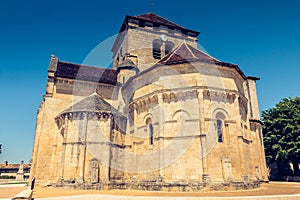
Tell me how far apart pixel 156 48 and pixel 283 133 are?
19450 millimetres

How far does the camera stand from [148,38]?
101 feet

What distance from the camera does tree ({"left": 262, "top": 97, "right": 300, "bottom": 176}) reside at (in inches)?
1043

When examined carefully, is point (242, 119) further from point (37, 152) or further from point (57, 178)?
point (37, 152)

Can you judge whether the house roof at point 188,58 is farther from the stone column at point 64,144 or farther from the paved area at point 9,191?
the paved area at point 9,191

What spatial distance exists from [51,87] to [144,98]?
10842 mm

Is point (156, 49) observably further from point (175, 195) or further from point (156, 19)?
point (175, 195)

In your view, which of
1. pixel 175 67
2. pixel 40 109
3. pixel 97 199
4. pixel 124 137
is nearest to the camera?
pixel 97 199

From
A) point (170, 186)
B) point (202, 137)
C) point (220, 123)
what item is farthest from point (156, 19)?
point (170, 186)

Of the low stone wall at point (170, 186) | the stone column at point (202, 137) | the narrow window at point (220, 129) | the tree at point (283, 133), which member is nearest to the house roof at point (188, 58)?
the stone column at point (202, 137)

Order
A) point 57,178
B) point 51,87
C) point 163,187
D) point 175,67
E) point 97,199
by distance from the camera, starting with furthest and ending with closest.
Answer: point 51,87 → point 57,178 → point 175,67 → point 163,187 → point 97,199

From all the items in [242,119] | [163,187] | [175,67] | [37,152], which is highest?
[175,67]

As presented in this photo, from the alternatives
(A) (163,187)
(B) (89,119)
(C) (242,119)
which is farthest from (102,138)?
(C) (242,119)

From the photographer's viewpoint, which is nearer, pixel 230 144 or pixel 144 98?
pixel 230 144

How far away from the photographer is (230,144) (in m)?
15.9
